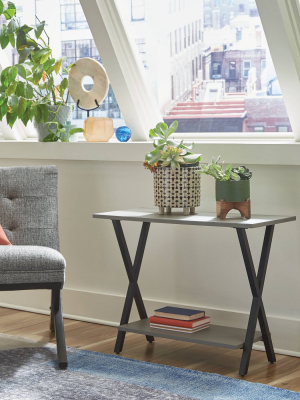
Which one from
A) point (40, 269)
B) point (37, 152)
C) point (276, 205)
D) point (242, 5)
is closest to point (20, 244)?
point (40, 269)

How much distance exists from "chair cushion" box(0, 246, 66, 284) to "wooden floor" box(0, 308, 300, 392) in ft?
1.77

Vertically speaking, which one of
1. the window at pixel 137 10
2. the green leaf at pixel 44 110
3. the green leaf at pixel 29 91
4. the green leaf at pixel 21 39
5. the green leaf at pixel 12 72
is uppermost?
the window at pixel 137 10

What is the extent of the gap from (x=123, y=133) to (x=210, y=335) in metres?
1.25

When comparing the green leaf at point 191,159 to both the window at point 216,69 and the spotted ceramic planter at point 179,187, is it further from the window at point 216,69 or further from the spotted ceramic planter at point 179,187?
the window at point 216,69

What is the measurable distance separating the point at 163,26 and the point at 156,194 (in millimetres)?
920

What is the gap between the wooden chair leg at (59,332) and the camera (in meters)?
2.74

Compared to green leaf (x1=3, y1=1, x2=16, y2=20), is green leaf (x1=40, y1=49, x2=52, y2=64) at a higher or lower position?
lower

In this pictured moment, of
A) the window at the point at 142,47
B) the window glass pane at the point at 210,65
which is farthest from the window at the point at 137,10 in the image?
the window at the point at 142,47

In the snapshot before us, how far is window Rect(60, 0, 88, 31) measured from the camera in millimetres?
3535

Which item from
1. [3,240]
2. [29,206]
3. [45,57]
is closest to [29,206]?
[29,206]

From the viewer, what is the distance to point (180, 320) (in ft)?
9.36

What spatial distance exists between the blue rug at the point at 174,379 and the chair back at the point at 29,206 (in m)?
0.64

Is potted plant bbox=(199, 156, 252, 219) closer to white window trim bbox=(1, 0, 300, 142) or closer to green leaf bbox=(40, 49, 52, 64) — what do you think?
white window trim bbox=(1, 0, 300, 142)

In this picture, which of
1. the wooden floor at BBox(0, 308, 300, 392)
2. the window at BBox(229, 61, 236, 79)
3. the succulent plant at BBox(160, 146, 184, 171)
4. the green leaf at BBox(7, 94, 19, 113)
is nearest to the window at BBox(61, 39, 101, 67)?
the green leaf at BBox(7, 94, 19, 113)
